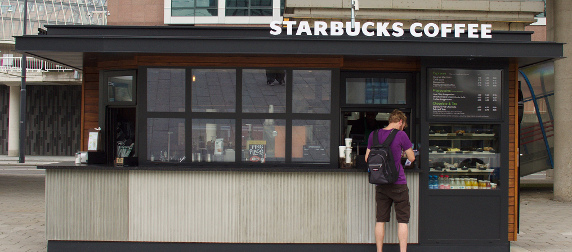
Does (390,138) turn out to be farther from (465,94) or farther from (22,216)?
(22,216)

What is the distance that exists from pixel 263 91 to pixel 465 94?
8.69ft

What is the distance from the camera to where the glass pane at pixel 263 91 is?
24.2 ft

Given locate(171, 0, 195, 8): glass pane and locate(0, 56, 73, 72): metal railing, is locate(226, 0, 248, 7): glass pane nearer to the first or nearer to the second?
locate(171, 0, 195, 8): glass pane

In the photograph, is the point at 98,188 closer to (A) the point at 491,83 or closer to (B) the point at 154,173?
(B) the point at 154,173

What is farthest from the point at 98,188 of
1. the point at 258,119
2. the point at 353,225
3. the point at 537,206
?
the point at 537,206

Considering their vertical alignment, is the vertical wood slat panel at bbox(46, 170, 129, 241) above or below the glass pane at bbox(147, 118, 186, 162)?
below

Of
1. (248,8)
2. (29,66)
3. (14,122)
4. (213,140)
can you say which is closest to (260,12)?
(248,8)

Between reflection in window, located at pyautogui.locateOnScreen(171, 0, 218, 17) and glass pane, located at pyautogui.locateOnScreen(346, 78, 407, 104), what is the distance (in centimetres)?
1653

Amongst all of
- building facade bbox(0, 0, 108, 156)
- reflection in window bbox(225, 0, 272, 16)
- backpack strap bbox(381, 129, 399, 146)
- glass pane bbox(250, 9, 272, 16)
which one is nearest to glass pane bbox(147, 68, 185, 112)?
backpack strap bbox(381, 129, 399, 146)

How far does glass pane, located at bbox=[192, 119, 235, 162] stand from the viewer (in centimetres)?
738

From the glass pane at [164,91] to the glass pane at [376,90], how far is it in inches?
92.3

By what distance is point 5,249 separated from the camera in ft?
24.7

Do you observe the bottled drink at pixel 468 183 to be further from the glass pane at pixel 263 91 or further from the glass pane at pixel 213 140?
the glass pane at pixel 213 140

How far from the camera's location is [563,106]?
13.8 metres
